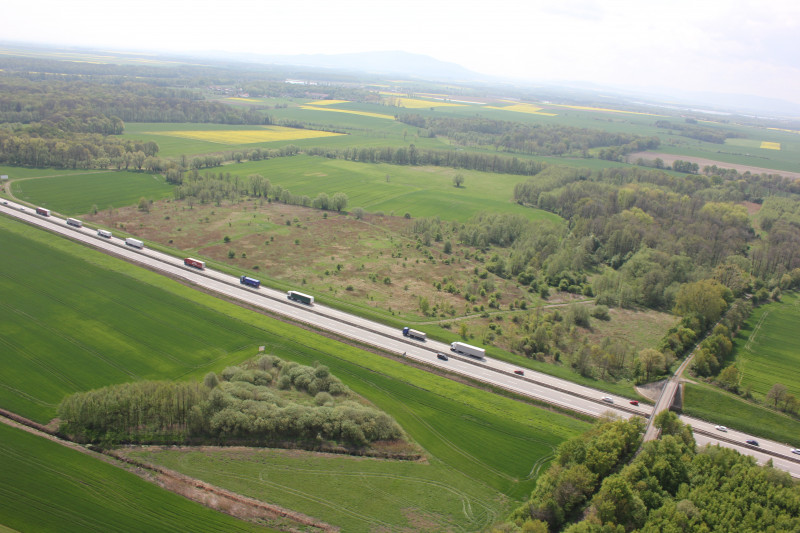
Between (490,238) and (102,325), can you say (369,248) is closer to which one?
(490,238)

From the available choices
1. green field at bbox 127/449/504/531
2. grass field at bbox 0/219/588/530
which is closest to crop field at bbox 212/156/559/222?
grass field at bbox 0/219/588/530

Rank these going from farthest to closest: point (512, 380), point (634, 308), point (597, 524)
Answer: point (634, 308)
point (512, 380)
point (597, 524)

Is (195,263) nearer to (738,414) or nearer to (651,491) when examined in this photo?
(651,491)

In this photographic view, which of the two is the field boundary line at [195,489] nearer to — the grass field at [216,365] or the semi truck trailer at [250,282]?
the grass field at [216,365]

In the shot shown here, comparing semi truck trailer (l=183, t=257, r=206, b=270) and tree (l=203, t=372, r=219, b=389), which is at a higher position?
semi truck trailer (l=183, t=257, r=206, b=270)

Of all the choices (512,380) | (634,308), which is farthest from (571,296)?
(512,380)

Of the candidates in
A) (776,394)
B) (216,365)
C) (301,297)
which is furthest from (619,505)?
(301,297)

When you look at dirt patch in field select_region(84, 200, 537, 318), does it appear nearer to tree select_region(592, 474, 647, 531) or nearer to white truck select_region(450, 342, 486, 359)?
white truck select_region(450, 342, 486, 359)

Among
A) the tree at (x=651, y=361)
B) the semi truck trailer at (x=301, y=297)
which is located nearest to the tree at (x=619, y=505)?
the tree at (x=651, y=361)
